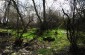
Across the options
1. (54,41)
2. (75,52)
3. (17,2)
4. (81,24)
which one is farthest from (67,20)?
(17,2)

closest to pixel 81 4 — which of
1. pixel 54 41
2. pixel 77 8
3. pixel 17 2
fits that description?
pixel 77 8

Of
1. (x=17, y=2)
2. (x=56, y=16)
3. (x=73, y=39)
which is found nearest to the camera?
(x=73, y=39)

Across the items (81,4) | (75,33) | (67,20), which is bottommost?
(75,33)

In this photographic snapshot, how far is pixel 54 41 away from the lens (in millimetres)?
22484

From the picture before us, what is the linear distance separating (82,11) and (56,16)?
69.9 ft

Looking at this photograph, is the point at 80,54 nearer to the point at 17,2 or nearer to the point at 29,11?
the point at 17,2

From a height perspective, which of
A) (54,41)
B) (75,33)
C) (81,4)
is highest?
(81,4)

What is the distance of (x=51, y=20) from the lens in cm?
3506

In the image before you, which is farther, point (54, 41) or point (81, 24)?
point (54, 41)

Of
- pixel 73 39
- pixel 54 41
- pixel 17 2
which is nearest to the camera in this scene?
pixel 73 39

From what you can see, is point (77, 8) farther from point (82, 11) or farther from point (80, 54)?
point (80, 54)

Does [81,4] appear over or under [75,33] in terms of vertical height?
over

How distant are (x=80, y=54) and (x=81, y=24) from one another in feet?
7.61

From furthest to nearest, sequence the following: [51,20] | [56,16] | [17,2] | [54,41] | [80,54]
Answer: [56,16]
[51,20]
[17,2]
[54,41]
[80,54]
